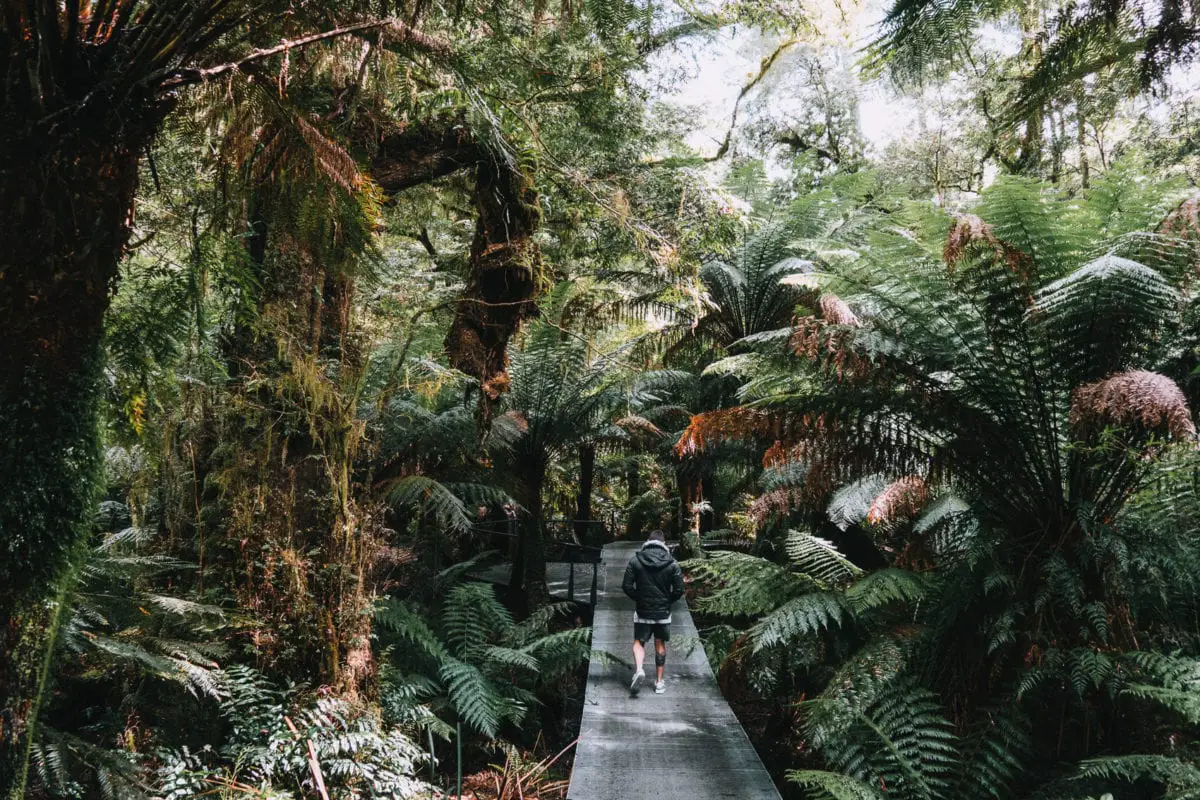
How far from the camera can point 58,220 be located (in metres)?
1.78

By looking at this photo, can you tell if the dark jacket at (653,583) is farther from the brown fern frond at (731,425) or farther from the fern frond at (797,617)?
the brown fern frond at (731,425)

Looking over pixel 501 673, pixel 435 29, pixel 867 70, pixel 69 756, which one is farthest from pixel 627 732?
pixel 435 29

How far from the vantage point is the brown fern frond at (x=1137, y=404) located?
2.67 metres

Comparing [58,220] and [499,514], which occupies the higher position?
[58,220]

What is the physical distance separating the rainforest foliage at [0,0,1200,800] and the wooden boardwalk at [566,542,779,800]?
0.26 meters

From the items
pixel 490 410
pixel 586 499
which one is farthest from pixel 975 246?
pixel 586 499

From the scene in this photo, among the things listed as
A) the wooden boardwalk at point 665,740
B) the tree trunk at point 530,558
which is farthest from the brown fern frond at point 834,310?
the tree trunk at point 530,558

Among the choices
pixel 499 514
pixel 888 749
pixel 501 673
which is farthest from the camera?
pixel 499 514

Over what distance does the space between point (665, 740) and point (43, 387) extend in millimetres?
3628

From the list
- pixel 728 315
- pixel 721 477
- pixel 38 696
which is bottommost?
pixel 38 696

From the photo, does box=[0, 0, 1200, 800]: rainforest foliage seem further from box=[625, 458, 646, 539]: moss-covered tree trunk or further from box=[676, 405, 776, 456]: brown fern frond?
box=[625, 458, 646, 539]: moss-covered tree trunk

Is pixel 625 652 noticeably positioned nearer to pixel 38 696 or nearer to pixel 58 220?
pixel 38 696

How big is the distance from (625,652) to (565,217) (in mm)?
3659

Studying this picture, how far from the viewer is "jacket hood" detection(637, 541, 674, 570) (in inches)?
208
